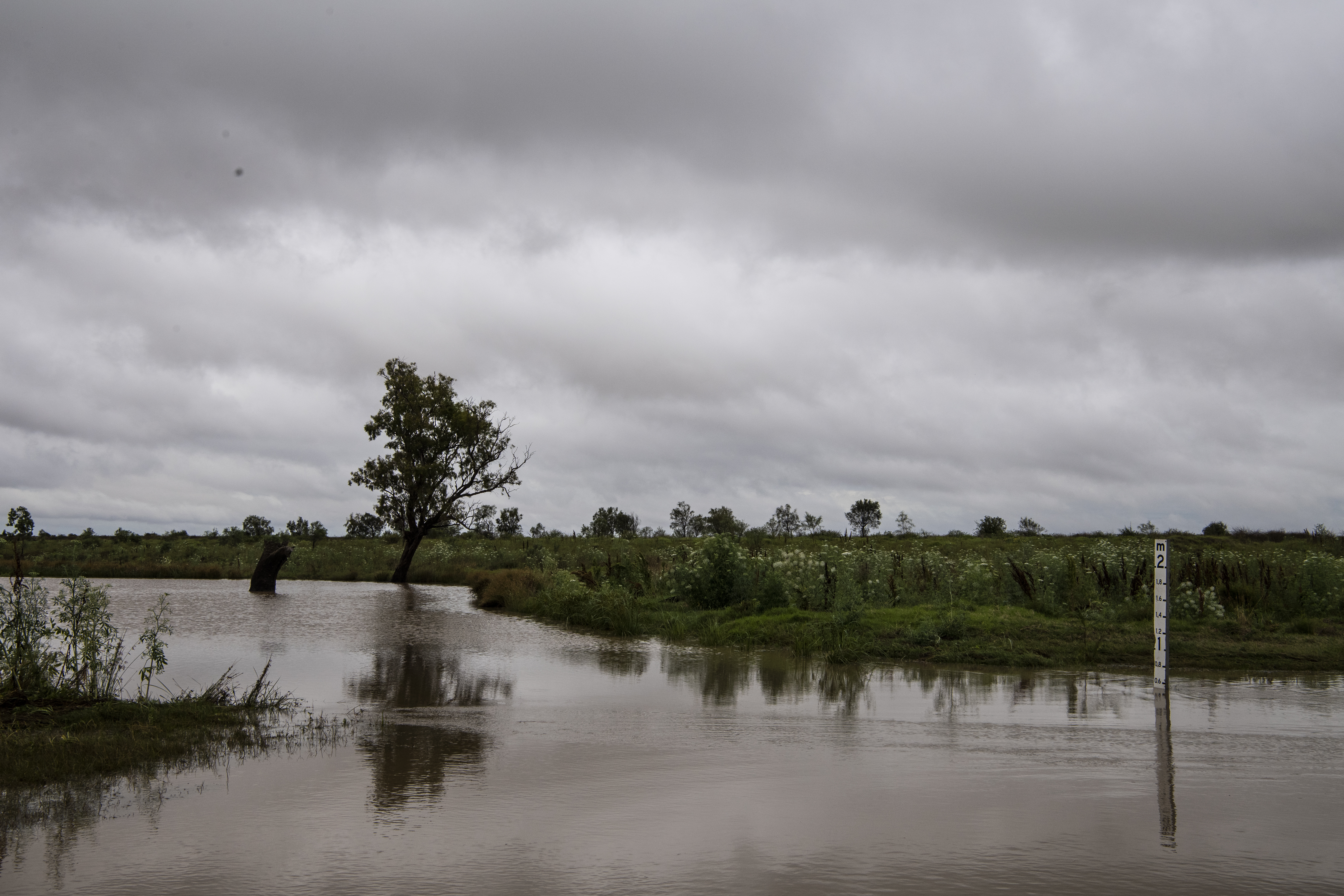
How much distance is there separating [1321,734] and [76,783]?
11028 mm

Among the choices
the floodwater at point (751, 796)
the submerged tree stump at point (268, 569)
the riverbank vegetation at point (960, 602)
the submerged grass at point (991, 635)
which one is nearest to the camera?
the floodwater at point (751, 796)

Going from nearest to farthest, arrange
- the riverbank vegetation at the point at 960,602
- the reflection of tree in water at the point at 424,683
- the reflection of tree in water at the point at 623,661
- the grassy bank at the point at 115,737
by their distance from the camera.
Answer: the grassy bank at the point at 115,737 < the reflection of tree in water at the point at 424,683 < the reflection of tree in water at the point at 623,661 < the riverbank vegetation at the point at 960,602

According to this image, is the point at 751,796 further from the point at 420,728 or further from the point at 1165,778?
the point at 420,728

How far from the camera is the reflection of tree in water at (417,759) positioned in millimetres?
6777

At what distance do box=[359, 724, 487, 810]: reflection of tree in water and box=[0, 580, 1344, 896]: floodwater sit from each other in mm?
39

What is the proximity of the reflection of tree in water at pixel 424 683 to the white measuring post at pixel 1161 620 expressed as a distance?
314 inches

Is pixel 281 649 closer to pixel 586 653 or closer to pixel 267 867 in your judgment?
pixel 586 653

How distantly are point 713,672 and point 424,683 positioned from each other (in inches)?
160

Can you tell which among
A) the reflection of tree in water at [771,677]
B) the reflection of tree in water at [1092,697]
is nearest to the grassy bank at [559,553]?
the reflection of tree in water at [771,677]

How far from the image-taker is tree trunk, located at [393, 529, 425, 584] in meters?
36.5

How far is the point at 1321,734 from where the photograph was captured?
908 cm

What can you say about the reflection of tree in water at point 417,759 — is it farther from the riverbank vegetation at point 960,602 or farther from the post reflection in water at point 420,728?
the riverbank vegetation at point 960,602

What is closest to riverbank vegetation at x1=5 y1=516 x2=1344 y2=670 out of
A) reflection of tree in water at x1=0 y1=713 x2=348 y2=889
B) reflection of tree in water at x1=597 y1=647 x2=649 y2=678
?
reflection of tree in water at x1=597 y1=647 x2=649 y2=678

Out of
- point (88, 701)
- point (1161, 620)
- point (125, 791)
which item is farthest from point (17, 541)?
point (1161, 620)
